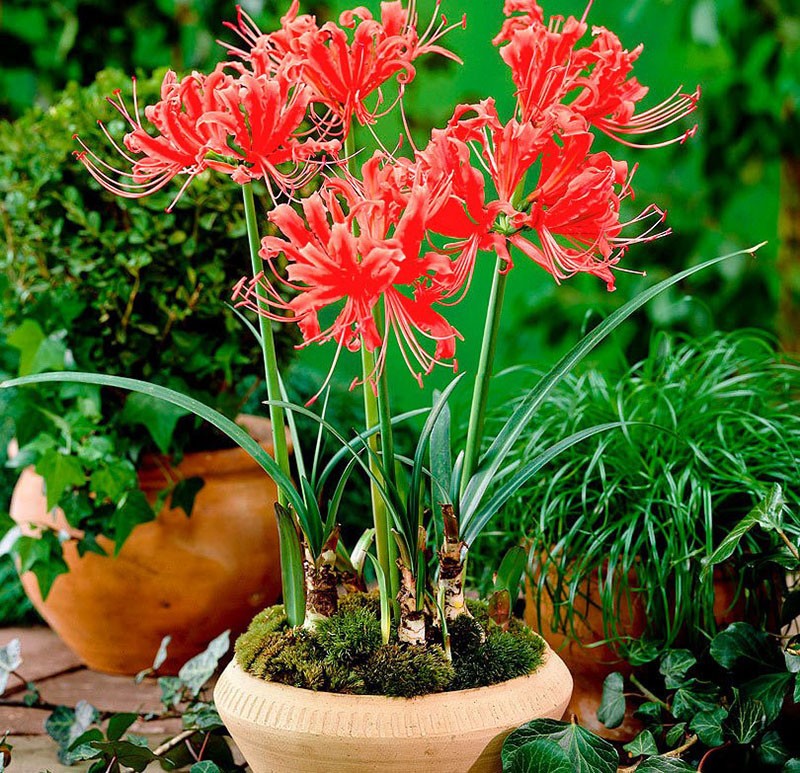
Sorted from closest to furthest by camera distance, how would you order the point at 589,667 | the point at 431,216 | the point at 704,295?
the point at 431,216 → the point at 589,667 → the point at 704,295

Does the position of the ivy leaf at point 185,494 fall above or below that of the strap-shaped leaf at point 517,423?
below

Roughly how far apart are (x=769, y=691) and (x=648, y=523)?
0.79 ft

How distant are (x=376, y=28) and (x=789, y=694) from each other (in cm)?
87

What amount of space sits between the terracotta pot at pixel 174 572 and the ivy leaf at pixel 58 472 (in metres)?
0.13

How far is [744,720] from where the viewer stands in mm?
1108

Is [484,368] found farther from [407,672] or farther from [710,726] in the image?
[710,726]

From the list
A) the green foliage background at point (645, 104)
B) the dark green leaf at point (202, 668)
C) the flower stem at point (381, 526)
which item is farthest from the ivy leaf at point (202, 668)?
the green foliage background at point (645, 104)

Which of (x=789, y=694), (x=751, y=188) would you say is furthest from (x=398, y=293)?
(x=751, y=188)

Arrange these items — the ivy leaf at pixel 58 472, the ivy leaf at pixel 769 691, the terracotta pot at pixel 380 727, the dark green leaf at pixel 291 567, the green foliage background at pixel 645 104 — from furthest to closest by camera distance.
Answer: the green foliage background at pixel 645 104, the ivy leaf at pixel 58 472, the ivy leaf at pixel 769 691, the dark green leaf at pixel 291 567, the terracotta pot at pixel 380 727

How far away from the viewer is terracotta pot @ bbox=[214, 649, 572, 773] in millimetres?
884

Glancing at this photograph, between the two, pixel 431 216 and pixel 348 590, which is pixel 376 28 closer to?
pixel 431 216

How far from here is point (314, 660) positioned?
96cm

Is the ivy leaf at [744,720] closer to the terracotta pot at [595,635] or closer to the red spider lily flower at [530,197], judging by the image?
the terracotta pot at [595,635]

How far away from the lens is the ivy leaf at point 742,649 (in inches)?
45.1
